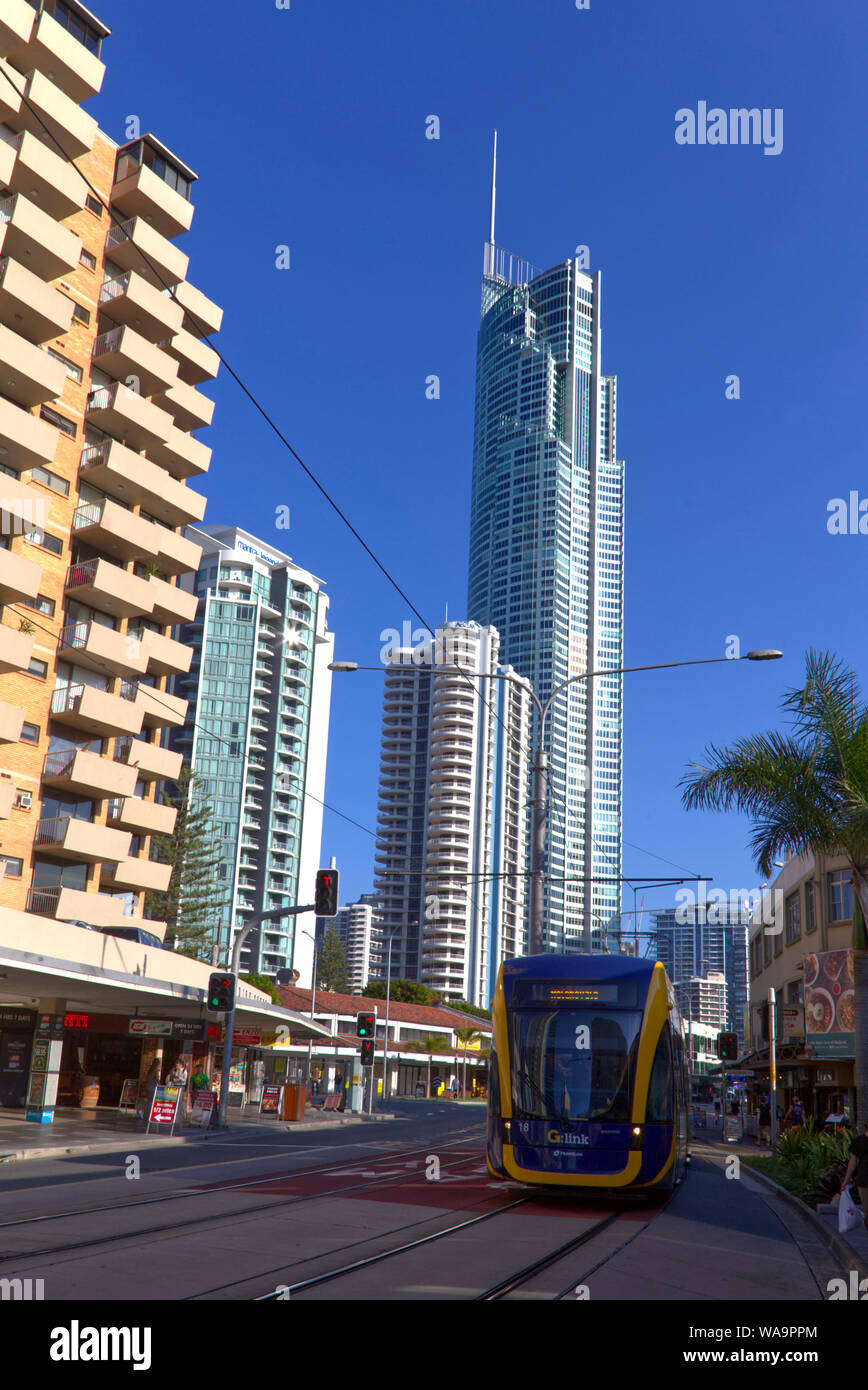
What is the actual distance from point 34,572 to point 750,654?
26.9 meters

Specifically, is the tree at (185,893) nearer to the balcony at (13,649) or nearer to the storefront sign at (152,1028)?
the balcony at (13,649)

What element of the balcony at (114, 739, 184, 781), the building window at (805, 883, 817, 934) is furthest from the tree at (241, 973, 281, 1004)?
the building window at (805, 883, 817, 934)

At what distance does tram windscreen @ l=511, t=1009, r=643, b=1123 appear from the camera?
15203 millimetres

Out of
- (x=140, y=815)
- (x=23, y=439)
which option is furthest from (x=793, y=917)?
(x=23, y=439)

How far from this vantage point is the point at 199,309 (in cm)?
5272

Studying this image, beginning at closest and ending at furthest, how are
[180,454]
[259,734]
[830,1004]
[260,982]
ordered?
[830,1004] < [180,454] < [260,982] < [259,734]

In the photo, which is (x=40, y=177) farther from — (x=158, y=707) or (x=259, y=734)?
(x=259, y=734)

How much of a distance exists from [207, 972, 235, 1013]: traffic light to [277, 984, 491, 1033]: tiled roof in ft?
147

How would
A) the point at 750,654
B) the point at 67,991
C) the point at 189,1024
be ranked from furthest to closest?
the point at 189,1024, the point at 67,991, the point at 750,654

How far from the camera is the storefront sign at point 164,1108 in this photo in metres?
29.0

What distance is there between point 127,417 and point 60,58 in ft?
42.5

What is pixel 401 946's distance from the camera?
6722 inches
